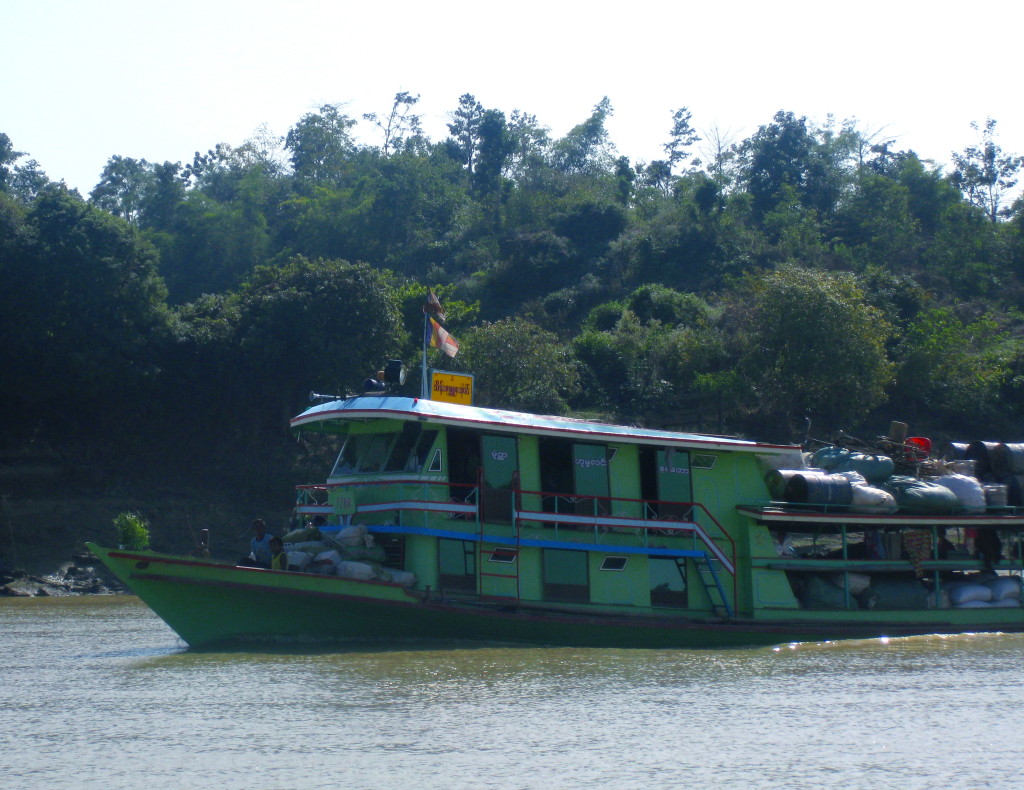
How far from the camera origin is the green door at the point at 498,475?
1462 centimetres

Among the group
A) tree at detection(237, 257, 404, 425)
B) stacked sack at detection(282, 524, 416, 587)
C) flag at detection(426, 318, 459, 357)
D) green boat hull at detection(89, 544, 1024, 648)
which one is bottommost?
green boat hull at detection(89, 544, 1024, 648)

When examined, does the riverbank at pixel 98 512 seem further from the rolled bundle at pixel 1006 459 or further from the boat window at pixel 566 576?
the rolled bundle at pixel 1006 459

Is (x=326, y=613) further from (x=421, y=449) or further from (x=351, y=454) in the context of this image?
(x=351, y=454)

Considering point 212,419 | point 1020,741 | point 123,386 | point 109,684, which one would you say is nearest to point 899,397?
point 212,419

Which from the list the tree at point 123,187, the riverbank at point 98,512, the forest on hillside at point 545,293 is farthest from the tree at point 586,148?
the riverbank at point 98,512

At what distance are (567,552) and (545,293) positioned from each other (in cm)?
3538

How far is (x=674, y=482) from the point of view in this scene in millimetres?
15930

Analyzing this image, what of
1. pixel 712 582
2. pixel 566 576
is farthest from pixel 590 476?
pixel 712 582

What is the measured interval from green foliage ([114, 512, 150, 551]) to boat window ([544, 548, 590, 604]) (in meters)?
13.7

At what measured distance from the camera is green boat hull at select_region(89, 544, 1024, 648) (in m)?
13.1

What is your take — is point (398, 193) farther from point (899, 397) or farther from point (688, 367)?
point (899, 397)

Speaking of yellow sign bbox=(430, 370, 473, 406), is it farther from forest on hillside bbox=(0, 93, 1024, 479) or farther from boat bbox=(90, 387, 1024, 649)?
forest on hillside bbox=(0, 93, 1024, 479)

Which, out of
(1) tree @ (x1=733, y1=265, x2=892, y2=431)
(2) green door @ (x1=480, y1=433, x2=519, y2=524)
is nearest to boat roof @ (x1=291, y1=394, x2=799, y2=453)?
(2) green door @ (x1=480, y1=433, x2=519, y2=524)

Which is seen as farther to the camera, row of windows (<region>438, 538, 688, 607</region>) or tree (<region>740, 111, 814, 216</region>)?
tree (<region>740, 111, 814, 216</region>)
